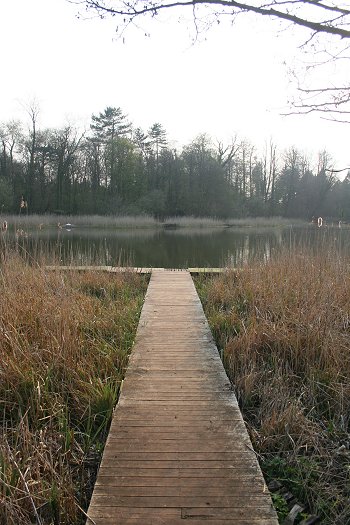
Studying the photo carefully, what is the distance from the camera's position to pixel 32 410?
7.20 ft

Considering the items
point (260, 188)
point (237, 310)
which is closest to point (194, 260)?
point (237, 310)

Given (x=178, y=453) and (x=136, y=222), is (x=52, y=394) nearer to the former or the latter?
(x=178, y=453)

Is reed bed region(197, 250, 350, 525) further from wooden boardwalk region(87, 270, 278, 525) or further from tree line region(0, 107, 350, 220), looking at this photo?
tree line region(0, 107, 350, 220)

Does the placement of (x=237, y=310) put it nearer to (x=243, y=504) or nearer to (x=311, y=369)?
(x=311, y=369)

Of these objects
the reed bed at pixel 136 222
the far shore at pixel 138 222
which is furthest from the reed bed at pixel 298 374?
the reed bed at pixel 136 222

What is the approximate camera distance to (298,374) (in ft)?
9.46

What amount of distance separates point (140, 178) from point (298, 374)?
31170mm

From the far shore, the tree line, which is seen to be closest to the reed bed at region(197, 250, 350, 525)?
the far shore

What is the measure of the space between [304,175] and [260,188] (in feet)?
13.7

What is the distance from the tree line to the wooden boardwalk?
25280 mm

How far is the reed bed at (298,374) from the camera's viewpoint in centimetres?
191

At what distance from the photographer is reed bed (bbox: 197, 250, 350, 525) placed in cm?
191

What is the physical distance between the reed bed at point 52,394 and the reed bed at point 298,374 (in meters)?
0.86

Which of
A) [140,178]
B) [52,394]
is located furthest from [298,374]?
[140,178]
